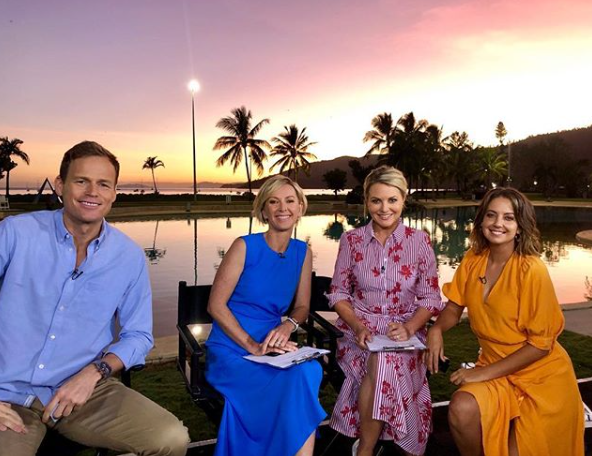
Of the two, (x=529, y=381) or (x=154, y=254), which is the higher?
(x=529, y=381)

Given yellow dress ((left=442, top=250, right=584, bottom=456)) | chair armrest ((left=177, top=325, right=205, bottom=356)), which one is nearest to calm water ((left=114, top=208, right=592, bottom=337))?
chair armrest ((left=177, top=325, right=205, bottom=356))

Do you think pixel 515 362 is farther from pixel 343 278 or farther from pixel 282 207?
pixel 282 207

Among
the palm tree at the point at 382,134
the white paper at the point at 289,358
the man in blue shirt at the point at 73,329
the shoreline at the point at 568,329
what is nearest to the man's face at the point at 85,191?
the man in blue shirt at the point at 73,329

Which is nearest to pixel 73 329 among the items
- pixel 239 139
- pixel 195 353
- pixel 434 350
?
pixel 195 353

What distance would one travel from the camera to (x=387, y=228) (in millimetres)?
2926

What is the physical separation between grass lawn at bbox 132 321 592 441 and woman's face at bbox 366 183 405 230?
4.85ft

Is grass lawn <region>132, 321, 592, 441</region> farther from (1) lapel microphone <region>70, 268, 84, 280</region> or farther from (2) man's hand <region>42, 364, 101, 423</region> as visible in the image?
(1) lapel microphone <region>70, 268, 84, 280</region>

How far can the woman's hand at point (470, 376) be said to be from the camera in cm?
236

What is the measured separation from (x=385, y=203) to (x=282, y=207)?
592mm

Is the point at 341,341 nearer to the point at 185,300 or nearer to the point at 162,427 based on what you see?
the point at 185,300

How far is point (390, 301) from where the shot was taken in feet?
9.39

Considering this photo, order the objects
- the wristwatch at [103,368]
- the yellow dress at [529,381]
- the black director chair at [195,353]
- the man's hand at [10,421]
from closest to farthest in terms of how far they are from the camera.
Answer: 1. the man's hand at [10,421]
2. the wristwatch at [103,368]
3. the yellow dress at [529,381]
4. the black director chair at [195,353]

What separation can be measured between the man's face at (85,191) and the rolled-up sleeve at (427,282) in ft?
5.74

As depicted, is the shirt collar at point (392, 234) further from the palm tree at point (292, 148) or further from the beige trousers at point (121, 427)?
the palm tree at point (292, 148)
